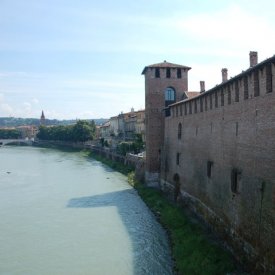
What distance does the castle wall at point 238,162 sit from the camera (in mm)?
11125

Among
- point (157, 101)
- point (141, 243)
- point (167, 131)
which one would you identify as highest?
point (157, 101)

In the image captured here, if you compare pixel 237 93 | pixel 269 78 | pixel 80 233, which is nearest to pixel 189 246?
pixel 80 233

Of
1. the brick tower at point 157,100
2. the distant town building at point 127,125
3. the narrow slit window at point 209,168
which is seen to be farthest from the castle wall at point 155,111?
the distant town building at point 127,125

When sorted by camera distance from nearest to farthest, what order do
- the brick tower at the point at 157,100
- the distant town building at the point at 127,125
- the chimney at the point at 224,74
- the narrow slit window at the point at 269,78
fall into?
the narrow slit window at the point at 269,78 → the chimney at the point at 224,74 → the brick tower at the point at 157,100 → the distant town building at the point at 127,125

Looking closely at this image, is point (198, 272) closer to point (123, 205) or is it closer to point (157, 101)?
point (123, 205)

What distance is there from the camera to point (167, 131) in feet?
83.3

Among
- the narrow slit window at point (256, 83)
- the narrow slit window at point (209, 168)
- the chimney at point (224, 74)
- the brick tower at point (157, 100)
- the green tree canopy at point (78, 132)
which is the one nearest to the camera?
the narrow slit window at point (256, 83)

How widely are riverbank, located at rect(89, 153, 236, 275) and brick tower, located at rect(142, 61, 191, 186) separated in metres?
4.80

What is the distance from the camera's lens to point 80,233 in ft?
56.6

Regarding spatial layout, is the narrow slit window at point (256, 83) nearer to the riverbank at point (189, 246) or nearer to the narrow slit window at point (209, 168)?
the riverbank at point (189, 246)

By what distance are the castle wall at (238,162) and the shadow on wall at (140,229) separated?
1.95 meters

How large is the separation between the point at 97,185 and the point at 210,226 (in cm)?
1526

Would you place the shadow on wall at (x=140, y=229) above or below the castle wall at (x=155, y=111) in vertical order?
below

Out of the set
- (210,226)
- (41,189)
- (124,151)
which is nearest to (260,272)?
(210,226)
